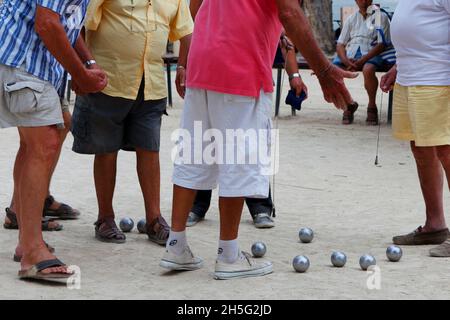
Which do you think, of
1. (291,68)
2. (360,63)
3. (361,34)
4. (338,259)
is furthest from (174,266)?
(361,34)

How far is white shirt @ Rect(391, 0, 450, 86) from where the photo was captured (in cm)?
631

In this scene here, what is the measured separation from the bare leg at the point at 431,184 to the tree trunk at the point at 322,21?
14.6m

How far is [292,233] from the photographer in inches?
278

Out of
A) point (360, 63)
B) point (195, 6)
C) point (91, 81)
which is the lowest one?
point (360, 63)

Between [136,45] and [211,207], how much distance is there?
6.33ft

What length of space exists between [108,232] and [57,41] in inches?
66.3

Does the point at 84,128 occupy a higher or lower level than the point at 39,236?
higher

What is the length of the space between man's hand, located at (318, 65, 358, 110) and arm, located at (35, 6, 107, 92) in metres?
1.32

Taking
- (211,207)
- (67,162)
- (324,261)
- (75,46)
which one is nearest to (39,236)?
(75,46)

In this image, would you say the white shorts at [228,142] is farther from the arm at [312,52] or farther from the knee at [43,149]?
the knee at [43,149]

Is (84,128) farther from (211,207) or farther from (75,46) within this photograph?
(211,207)

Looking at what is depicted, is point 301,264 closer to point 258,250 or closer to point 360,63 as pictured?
point 258,250

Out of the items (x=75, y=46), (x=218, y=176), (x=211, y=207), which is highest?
(x=75, y=46)

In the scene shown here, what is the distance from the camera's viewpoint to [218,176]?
5789mm
